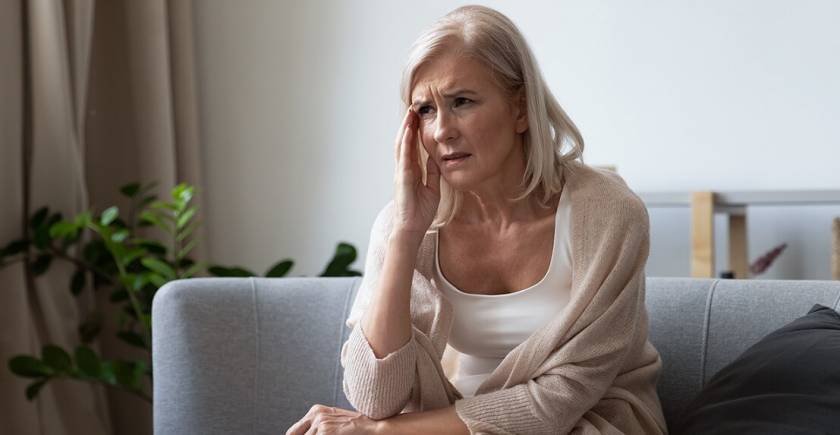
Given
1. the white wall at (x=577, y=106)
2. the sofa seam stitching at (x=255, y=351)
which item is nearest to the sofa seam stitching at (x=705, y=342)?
the sofa seam stitching at (x=255, y=351)

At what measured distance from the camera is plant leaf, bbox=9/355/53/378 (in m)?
2.52

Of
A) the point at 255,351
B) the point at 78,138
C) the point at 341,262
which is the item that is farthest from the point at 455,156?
the point at 78,138

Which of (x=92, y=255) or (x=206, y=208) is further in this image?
(x=206, y=208)

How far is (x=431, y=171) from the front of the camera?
69.7 inches

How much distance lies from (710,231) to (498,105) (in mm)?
1100

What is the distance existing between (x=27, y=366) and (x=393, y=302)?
125 cm

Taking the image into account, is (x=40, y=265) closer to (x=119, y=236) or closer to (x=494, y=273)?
(x=119, y=236)

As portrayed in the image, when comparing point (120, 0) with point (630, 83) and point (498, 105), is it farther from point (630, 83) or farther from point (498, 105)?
point (498, 105)

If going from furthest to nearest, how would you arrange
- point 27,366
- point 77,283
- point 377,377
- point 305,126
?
point 305,126
point 77,283
point 27,366
point 377,377

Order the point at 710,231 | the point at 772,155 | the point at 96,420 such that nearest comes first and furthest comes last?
the point at 710,231 < the point at 772,155 < the point at 96,420

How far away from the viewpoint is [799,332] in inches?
62.5

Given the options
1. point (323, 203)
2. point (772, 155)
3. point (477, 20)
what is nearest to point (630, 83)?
point (772, 155)

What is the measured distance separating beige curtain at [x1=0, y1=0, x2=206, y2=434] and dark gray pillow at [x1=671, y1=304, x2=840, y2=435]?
184 cm

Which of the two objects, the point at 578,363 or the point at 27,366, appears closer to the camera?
the point at 578,363
